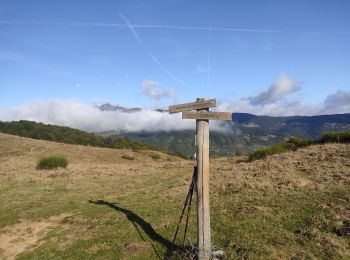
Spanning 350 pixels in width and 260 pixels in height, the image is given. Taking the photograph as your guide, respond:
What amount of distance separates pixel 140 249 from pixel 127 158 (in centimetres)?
5262

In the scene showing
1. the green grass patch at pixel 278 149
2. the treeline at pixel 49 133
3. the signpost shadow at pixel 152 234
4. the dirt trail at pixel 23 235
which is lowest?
the dirt trail at pixel 23 235

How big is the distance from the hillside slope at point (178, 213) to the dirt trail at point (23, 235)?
5 cm

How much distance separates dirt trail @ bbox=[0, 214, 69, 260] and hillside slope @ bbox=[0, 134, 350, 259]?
0.16 ft

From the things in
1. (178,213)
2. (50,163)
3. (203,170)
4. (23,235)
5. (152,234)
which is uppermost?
(203,170)

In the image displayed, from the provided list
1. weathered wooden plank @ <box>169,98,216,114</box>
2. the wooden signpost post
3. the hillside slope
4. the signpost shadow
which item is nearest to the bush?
the hillside slope

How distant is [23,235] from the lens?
61.9 ft

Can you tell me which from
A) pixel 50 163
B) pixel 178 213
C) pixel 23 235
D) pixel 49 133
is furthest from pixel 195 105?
pixel 49 133

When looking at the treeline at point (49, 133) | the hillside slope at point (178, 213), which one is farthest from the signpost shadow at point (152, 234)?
the treeline at point (49, 133)

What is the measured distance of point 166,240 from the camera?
15.6m

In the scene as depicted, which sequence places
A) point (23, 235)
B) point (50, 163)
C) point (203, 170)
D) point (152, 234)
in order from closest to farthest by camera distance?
point (203, 170) → point (152, 234) → point (23, 235) → point (50, 163)

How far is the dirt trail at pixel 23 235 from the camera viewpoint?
669 inches

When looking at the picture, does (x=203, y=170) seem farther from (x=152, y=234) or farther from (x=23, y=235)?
(x=23, y=235)

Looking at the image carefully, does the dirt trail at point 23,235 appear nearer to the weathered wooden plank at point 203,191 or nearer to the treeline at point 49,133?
the weathered wooden plank at point 203,191

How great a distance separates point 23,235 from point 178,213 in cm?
806
